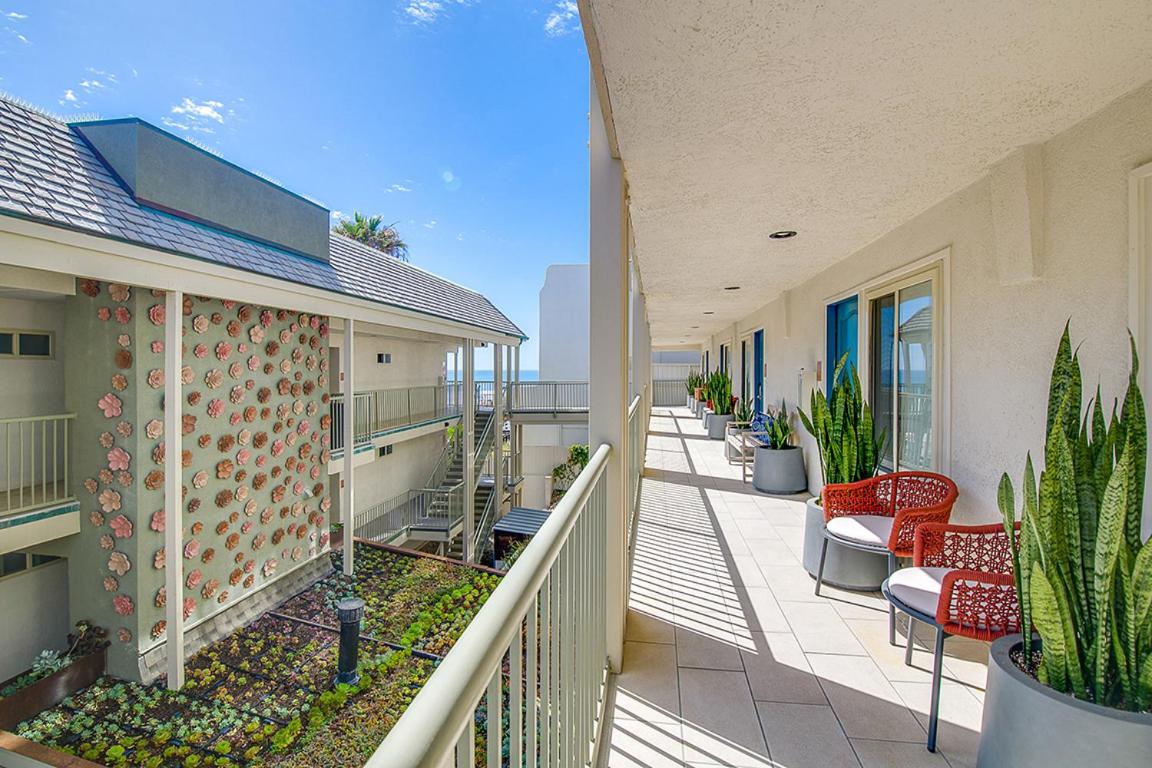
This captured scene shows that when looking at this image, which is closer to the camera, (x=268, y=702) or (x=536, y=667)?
(x=536, y=667)

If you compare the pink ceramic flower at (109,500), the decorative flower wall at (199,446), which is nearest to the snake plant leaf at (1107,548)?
the decorative flower wall at (199,446)

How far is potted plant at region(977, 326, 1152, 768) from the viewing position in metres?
1.17

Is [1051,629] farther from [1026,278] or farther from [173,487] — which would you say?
[173,487]

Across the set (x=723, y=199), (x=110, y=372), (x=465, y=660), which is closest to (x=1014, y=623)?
(x=465, y=660)

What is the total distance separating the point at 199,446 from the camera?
4910mm

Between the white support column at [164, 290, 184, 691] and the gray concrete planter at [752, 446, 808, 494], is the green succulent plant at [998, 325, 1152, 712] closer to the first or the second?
the gray concrete planter at [752, 446, 808, 494]

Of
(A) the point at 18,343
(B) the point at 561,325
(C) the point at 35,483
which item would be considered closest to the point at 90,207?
(A) the point at 18,343

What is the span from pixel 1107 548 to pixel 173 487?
5547 mm

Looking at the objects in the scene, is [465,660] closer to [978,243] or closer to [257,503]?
[978,243]

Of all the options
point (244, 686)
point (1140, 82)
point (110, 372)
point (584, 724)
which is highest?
point (1140, 82)

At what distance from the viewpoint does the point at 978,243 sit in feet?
8.16

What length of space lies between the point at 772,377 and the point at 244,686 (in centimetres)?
680

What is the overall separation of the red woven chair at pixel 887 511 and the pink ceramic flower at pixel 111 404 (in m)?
5.55

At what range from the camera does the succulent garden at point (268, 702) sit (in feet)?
12.3
